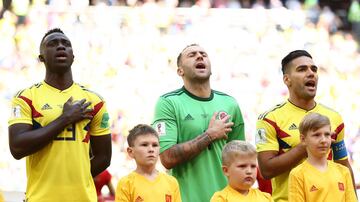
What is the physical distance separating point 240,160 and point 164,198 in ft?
1.85

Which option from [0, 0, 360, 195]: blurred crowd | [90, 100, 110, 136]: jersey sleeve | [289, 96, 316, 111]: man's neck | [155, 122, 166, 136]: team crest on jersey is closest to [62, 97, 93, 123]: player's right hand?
[90, 100, 110, 136]: jersey sleeve

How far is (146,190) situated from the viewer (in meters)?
5.61

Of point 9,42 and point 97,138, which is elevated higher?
point 9,42

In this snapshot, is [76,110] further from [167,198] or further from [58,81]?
[167,198]

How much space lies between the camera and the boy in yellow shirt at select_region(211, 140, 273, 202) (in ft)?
17.8

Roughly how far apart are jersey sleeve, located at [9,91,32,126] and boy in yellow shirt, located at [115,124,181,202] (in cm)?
75

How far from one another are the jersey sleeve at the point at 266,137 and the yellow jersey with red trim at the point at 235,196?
40cm

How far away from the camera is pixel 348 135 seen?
13516 millimetres

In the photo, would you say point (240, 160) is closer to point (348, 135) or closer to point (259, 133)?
point (259, 133)

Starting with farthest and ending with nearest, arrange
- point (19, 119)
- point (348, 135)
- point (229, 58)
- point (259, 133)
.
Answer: point (229, 58)
point (348, 135)
point (259, 133)
point (19, 119)

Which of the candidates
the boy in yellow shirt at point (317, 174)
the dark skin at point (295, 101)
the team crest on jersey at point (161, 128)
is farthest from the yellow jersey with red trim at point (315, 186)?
the team crest on jersey at point (161, 128)

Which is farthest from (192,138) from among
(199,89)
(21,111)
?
(21,111)

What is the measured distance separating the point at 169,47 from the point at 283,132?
29.6 feet

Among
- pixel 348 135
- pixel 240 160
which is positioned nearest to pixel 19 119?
pixel 240 160
